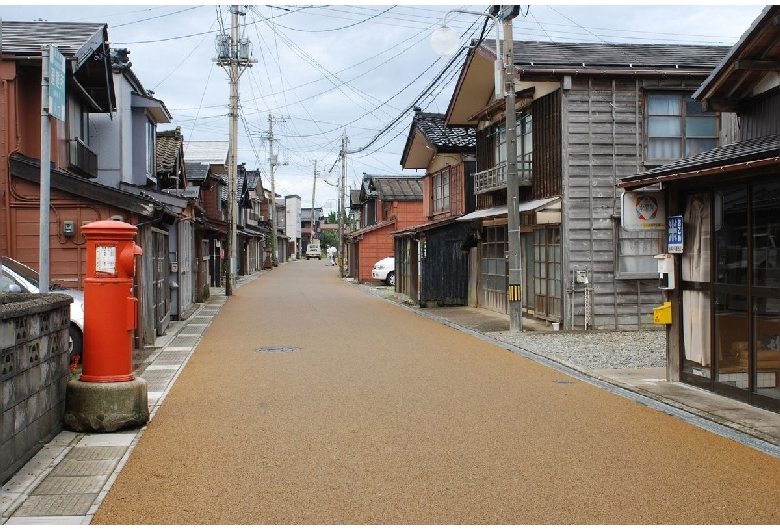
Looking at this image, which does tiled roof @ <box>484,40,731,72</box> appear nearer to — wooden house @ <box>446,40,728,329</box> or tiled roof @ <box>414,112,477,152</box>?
wooden house @ <box>446,40,728,329</box>

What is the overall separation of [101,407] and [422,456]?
11.1ft

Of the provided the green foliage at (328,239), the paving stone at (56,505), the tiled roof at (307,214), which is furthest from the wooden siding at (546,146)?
the tiled roof at (307,214)

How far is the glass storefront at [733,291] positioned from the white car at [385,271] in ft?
106

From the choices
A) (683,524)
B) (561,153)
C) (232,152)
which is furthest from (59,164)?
(232,152)

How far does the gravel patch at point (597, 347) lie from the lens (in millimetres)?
13148

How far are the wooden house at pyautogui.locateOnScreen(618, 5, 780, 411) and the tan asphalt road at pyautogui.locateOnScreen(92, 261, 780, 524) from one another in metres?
1.33

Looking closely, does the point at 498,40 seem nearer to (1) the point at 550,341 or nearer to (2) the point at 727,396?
(1) the point at 550,341

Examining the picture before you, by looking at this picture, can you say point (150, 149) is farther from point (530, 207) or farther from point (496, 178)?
point (530, 207)

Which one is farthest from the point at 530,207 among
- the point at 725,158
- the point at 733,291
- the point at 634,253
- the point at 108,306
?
the point at 108,306

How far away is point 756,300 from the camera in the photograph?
907cm

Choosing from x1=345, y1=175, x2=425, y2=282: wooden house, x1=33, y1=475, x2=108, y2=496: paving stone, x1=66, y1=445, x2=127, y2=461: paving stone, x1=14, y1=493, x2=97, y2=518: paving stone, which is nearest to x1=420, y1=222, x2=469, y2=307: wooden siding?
x1=345, y1=175, x2=425, y2=282: wooden house

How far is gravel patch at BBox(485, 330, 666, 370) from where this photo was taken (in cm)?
1315

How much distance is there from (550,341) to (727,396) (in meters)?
6.56

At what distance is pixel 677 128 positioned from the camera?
18.3m
